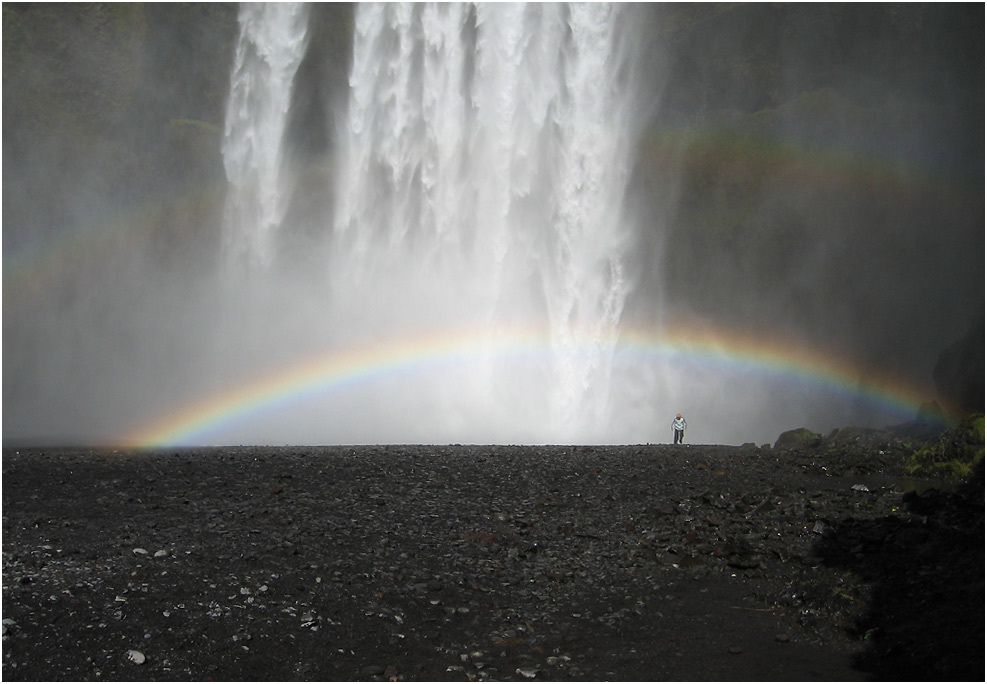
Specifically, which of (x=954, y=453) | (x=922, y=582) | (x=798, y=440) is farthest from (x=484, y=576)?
(x=798, y=440)

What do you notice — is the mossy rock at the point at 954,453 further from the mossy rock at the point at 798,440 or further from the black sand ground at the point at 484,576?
the mossy rock at the point at 798,440

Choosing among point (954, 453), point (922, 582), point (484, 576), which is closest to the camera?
point (922, 582)

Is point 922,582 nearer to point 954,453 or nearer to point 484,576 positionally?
point 484,576

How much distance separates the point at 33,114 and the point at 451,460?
46.2 meters

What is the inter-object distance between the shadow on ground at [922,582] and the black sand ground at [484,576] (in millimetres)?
28

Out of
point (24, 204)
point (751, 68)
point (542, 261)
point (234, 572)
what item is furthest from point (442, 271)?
point (24, 204)

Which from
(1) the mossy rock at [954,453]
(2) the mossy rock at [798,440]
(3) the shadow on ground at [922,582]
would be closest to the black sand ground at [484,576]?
(3) the shadow on ground at [922,582]

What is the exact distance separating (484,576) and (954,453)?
1070cm

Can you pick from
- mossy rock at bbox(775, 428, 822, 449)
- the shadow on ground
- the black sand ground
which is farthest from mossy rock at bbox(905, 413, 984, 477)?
mossy rock at bbox(775, 428, 822, 449)

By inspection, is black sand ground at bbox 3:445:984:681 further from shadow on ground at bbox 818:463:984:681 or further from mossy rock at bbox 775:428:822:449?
mossy rock at bbox 775:428:822:449

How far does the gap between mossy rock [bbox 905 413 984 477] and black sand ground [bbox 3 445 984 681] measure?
2.28 ft

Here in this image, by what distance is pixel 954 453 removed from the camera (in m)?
15.6

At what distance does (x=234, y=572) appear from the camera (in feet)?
32.0

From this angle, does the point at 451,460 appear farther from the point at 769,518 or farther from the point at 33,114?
the point at 33,114
